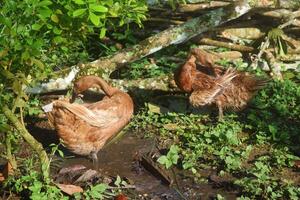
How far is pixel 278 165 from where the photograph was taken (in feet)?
16.9

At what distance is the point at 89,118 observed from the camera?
5008 mm

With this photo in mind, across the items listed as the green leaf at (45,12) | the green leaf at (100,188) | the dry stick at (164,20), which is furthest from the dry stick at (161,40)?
the green leaf at (45,12)

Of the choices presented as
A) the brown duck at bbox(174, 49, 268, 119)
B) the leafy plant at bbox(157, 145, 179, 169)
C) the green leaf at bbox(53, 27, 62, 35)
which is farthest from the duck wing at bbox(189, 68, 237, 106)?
the green leaf at bbox(53, 27, 62, 35)

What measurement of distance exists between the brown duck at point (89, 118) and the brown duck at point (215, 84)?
2.76 ft

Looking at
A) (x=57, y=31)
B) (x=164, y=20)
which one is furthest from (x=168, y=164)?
(x=164, y=20)

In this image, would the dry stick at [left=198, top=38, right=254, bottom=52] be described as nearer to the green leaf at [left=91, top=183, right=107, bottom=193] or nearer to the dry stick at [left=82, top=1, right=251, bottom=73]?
the dry stick at [left=82, top=1, right=251, bottom=73]

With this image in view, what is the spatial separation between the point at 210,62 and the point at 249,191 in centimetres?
172

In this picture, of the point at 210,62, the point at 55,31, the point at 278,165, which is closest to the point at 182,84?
the point at 210,62

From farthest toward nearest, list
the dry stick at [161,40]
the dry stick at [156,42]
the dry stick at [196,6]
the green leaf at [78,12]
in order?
the dry stick at [196,6] < the dry stick at [161,40] < the dry stick at [156,42] < the green leaf at [78,12]

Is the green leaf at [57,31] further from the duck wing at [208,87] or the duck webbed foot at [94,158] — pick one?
the duck wing at [208,87]

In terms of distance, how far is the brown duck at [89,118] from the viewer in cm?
496

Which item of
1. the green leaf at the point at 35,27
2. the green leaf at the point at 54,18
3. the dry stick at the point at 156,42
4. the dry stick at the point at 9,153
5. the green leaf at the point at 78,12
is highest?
the green leaf at the point at 78,12

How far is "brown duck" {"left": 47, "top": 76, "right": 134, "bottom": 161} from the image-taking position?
4.96m

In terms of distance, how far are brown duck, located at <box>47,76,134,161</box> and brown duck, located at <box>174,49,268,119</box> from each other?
841 mm
